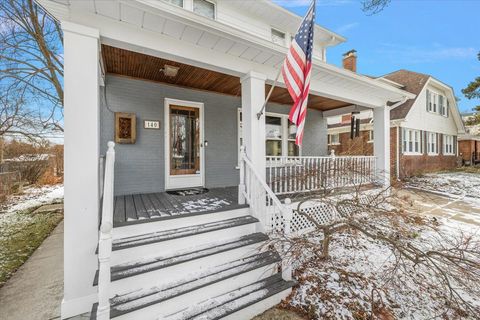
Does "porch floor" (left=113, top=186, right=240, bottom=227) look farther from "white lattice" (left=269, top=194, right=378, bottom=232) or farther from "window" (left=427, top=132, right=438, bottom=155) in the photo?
"window" (left=427, top=132, right=438, bottom=155)

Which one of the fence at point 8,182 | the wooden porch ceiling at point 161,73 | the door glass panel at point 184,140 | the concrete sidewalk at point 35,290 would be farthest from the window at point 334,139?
the fence at point 8,182

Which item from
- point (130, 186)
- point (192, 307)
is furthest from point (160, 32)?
point (192, 307)

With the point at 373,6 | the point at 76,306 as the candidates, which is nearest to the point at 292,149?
the point at 373,6

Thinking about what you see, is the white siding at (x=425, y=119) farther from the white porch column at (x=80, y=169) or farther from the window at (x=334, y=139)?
the white porch column at (x=80, y=169)

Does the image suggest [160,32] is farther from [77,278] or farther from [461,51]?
[461,51]

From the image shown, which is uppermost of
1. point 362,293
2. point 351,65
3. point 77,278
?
point 351,65

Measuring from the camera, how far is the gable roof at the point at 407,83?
1222 cm

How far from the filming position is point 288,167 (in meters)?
5.08

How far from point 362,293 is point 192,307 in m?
2.39

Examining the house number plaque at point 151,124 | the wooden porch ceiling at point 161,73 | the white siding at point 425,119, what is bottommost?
the house number plaque at point 151,124

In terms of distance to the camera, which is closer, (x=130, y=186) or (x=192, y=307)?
(x=192, y=307)

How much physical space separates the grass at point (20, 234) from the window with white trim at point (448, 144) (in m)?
22.6

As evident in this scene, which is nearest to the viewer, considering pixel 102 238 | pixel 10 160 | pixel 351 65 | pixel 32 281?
pixel 102 238

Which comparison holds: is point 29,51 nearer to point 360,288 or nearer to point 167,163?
point 167,163
